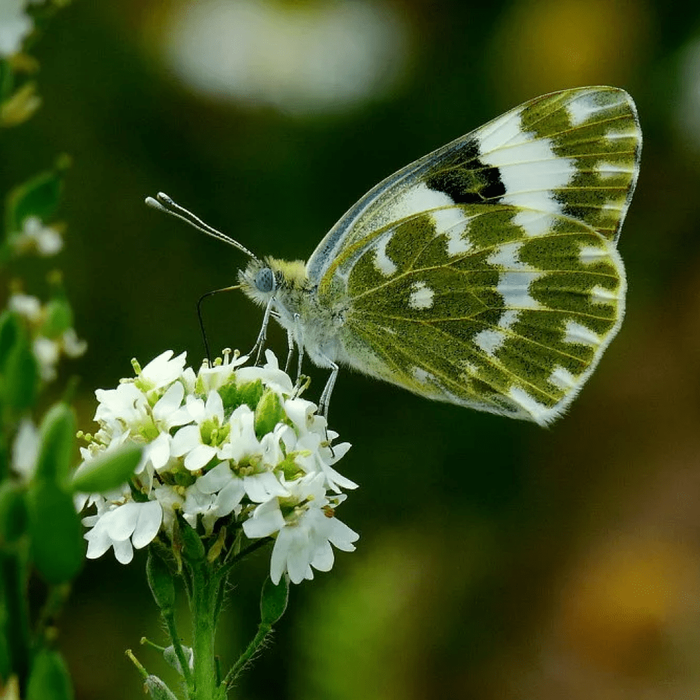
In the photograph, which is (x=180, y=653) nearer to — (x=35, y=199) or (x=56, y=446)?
(x=56, y=446)

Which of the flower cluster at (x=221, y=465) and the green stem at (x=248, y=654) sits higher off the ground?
the flower cluster at (x=221, y=465)

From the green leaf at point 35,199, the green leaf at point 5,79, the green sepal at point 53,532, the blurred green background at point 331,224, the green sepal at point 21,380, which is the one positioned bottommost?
the blurred green background at point 331,224

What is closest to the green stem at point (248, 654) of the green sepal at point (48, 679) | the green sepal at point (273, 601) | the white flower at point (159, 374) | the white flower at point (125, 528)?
the green sepal at point (273, 601)

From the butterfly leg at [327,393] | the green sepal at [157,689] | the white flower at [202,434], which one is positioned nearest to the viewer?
the green sepal at [157,689]

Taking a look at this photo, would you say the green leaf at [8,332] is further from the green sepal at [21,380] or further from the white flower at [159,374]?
the white flower at [159,374]

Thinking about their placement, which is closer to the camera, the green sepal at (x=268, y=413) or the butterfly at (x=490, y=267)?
the green sepal at (x=268, y=413)

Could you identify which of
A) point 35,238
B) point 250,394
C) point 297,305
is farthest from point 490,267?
point 35,238
